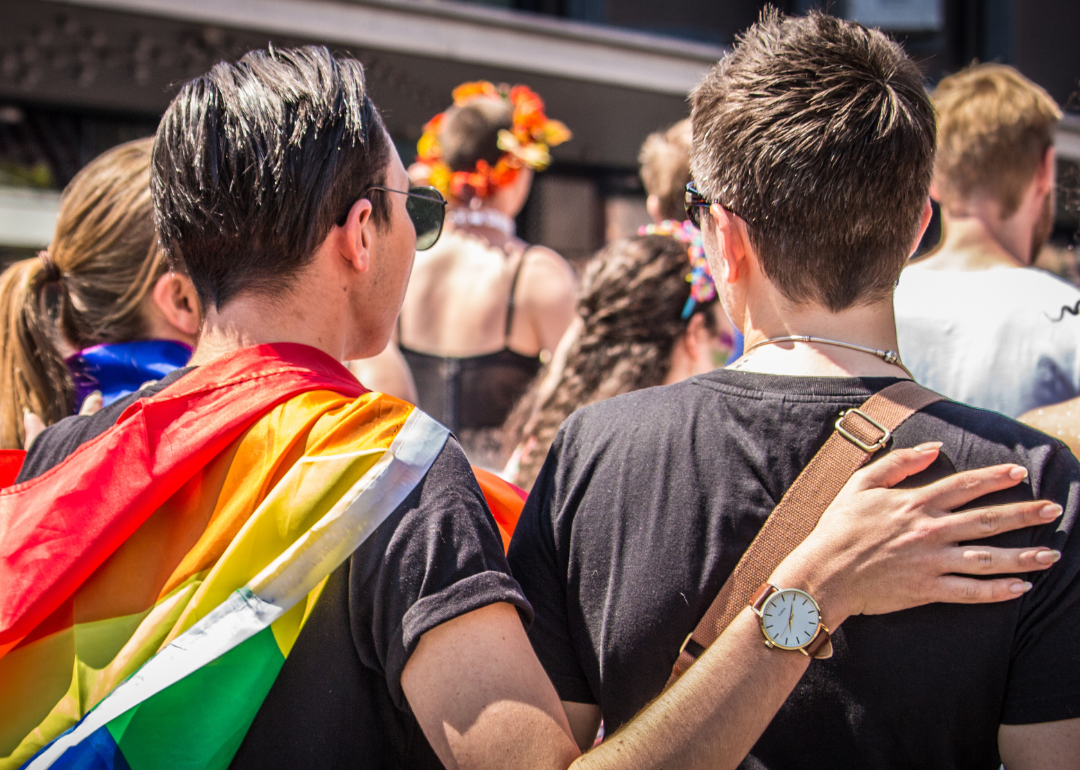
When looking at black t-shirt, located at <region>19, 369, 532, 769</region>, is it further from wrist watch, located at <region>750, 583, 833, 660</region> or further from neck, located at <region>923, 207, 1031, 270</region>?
neck, located at <region>923, 207, 1031, 270</region>

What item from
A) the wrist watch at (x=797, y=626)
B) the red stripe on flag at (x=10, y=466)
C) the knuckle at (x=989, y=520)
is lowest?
the red stripe on flag at (x=10, y=466)

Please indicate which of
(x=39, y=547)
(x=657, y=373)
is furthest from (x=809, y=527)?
(x=657, y=373)

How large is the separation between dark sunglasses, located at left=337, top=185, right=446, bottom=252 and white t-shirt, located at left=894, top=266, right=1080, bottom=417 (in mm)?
1088

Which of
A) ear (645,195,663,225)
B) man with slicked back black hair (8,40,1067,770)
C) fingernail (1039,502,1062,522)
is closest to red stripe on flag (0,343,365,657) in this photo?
man with slicked back black hair (8,40,1067,770)

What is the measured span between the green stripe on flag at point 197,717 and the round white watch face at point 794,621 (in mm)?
584

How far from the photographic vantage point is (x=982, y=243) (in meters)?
2.25

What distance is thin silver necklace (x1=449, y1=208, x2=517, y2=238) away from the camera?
10.5 feet

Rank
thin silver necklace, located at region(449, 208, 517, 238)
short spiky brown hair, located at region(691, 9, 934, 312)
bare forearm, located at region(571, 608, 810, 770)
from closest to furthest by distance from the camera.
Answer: bare forearm, located at region(571, 608, 810, 770)
short spiky brown hair, located at region(691, 9, 934, 312)
thin silver necklace, located at region(449, 208, 517, 238)

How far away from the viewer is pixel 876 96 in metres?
1.16

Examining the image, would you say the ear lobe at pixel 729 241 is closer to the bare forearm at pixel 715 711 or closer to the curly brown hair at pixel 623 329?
the bare forearm at pixel 715 711

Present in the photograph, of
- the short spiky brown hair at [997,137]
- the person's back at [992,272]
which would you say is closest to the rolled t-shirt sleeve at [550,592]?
the person's back at [992,272]

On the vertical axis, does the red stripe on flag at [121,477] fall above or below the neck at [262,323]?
below

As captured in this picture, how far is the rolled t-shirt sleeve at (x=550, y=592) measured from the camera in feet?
3.92

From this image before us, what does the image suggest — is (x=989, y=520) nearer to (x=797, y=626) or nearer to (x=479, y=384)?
(x=797, y=626)
